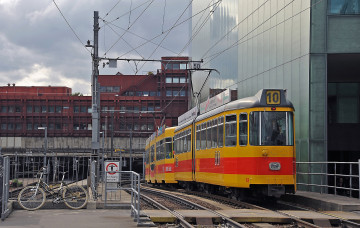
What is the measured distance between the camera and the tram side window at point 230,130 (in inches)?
727

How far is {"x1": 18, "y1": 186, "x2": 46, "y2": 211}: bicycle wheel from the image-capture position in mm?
14914

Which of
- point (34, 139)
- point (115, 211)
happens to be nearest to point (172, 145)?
point (115, 211)

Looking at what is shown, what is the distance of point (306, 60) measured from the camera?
23.9m

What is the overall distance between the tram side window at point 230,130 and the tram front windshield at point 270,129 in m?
0.66

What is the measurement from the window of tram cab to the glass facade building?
18.7ft

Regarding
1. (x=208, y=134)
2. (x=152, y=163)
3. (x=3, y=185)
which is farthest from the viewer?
(x=152, y=163)

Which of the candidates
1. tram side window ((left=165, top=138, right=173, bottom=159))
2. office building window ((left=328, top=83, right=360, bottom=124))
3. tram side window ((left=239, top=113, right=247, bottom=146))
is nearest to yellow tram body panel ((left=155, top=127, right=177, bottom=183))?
tram side window ((left=165, top=138, right=173, bottom=159))

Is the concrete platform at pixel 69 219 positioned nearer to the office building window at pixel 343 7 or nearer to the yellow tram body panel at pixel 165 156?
the office building window at pixel 343 7

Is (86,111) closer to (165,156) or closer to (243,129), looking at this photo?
(165,156)

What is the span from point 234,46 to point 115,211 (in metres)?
22.7

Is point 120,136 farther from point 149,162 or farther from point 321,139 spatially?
point 321,139

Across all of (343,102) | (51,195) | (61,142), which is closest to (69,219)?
(51,195)

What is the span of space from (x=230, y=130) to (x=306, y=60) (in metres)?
6.60

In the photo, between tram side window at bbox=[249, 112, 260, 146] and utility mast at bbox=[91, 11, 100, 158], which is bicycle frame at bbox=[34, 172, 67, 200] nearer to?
tram side window at bbox=[249, 112, 260, 146]
